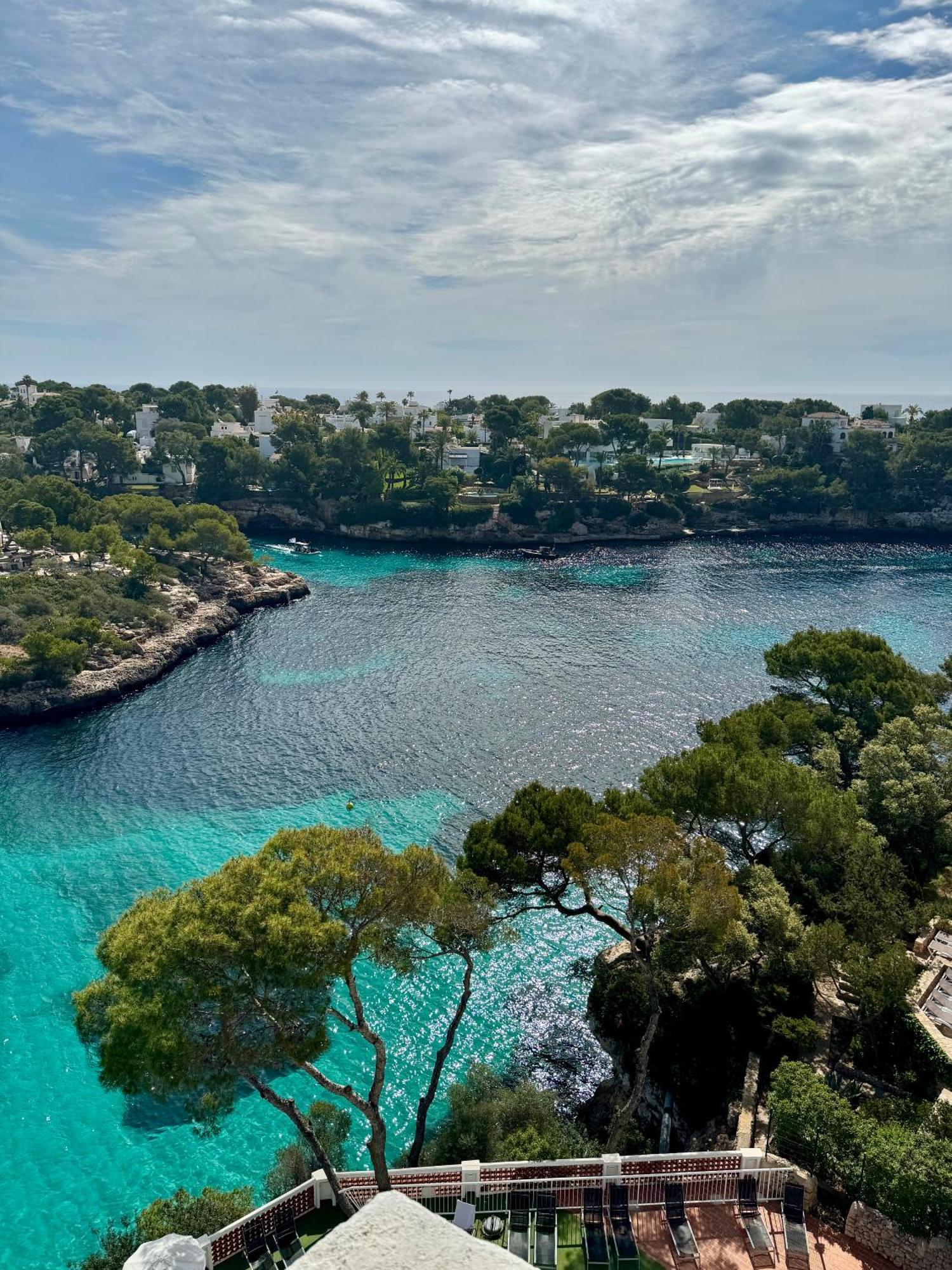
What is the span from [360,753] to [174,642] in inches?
982

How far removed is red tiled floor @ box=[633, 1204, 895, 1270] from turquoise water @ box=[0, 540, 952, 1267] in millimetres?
9372

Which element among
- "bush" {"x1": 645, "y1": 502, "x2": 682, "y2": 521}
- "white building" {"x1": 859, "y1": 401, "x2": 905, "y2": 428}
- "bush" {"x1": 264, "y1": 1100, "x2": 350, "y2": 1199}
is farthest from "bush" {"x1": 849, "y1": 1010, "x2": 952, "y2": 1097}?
"white building" {"x1": 859, "y1": 401, "x2": 905, "y2": 428}

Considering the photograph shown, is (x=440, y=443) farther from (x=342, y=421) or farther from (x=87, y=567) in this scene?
(x=87, y=567)

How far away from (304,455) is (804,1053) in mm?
98673

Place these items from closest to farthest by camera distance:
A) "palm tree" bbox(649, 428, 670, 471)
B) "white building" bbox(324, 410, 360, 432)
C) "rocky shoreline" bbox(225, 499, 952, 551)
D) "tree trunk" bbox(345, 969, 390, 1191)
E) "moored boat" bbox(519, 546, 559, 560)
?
"tree trunk" bbox(345, 969, 390, 1191) < "moored boat" bbox(519, 546, 559, 560) < "rocky shoreline" bbox(225, 499, 952, 551) < "palm tree" bbox(649, 428, 670, 471) < "white building" bbox(324, 410, 360, 432)

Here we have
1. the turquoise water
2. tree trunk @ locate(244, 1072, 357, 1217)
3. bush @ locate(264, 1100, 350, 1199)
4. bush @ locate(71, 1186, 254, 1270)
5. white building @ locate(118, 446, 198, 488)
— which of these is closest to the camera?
bush @ locate(71, 1186, 254, 1270)

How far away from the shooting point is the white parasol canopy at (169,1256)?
1303cm

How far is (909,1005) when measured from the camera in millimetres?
21062

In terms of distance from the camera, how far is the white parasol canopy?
13.0 m

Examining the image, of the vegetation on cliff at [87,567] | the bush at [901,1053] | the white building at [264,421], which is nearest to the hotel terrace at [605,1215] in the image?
the bush at [901,1053]

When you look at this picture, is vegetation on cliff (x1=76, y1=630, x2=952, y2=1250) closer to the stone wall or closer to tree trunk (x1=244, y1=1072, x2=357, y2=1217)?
tree trunk (x1=244, y1=1072, x2=357, y2=1217)

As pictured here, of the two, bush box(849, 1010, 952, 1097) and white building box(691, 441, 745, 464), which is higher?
white building box(691, 441, 745, 464)

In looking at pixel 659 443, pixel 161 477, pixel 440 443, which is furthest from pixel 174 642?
pixel 659 443

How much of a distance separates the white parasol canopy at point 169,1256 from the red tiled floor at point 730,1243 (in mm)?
8631
